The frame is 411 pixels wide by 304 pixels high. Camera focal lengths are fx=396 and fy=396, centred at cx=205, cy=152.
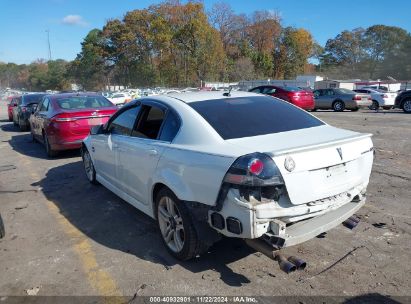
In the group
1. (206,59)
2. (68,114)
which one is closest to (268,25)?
(206,59)

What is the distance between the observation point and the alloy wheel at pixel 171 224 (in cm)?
386

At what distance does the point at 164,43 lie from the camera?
7281 cm

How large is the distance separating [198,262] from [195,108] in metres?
1.55

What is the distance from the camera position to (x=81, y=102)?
9.60m

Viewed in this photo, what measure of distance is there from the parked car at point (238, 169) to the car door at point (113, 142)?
0.66 ft

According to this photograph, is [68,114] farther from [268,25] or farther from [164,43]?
[268,25]

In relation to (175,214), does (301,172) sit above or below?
above

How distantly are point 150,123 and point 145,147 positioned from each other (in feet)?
1.10

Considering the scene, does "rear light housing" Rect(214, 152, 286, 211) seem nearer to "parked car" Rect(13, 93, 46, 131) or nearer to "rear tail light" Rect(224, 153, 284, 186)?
"rear tail light" Rect(224, 153, 284, 186)

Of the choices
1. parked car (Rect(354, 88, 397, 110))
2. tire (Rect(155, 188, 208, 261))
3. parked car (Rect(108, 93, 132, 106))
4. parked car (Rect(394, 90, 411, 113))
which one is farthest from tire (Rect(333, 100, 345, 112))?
parked car (Rect(108, 93, 132, 106))

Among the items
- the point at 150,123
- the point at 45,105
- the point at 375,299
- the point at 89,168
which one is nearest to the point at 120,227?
the point at 150,123

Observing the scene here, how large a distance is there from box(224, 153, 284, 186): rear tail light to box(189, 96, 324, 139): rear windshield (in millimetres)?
565

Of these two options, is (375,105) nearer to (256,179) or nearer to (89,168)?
(89,168)

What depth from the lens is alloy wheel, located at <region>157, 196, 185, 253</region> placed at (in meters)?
3.86
